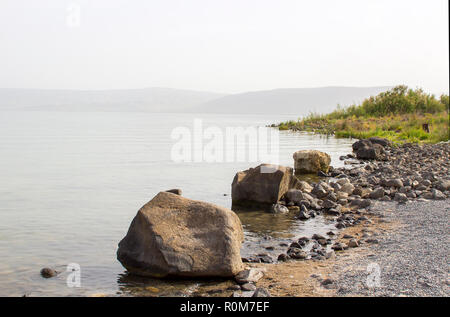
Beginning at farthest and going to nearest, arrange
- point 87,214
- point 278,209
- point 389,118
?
point 389,118, point 278,209, point 87,214

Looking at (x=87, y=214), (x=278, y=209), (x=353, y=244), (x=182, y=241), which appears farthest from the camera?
(x=278, y=209)

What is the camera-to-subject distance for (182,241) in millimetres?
7727

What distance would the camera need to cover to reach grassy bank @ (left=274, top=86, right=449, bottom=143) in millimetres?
37812

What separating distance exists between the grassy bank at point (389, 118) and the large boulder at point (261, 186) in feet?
74.4

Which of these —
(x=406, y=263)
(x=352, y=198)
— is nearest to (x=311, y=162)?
(x=352, y=198)

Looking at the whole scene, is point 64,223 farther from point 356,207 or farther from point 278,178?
point 356,207

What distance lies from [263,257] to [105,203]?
6662 mm

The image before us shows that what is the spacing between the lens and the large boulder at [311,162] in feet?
65.4

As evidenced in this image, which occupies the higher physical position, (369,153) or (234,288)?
(369,153)

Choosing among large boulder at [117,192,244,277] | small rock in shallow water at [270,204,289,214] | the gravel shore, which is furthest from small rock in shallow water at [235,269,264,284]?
small rock in shallow water at [270,204,289,214]

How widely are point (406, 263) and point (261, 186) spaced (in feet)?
19.9

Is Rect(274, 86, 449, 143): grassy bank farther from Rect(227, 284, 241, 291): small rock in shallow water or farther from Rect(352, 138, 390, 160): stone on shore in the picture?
Rect(227, 284, 241, 291): small rock in shallow water

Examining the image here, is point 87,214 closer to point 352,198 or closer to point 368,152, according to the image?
point 352,198
